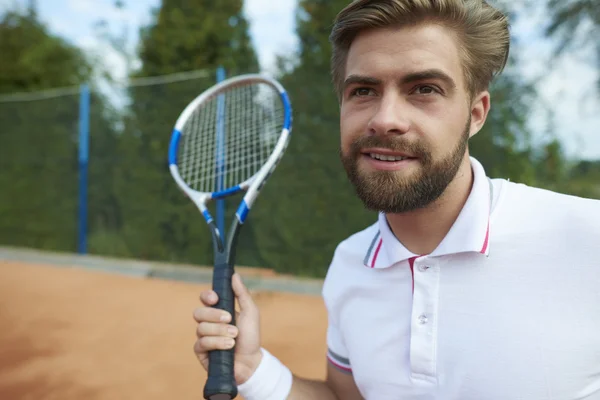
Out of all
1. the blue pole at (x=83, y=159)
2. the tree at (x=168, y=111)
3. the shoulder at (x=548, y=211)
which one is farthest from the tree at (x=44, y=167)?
the shoulder at (x=548, y=211)

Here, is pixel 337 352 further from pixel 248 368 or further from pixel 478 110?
pixel 478 110

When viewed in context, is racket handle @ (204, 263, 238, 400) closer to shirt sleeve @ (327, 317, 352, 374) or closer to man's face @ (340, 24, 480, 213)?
shirt sleeve @ (327, 317, 352, 374)

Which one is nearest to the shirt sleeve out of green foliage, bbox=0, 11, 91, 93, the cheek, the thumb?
the thumb

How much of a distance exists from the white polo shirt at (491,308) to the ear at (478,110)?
0.44 ft

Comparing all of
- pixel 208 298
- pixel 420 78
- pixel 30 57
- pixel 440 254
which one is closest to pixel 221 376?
pixel 208 298

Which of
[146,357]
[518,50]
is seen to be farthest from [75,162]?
[518,50]

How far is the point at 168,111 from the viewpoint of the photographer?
20.5 ft

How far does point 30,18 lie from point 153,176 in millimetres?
7959

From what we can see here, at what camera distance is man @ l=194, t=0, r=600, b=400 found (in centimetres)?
105

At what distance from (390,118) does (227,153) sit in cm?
141

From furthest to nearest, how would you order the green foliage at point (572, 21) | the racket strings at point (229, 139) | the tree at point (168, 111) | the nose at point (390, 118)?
the tree at point (168, 111)
the green foliage at point (572, 21)
the racket strings at point (229, 139)
the nose at point (390, 118)

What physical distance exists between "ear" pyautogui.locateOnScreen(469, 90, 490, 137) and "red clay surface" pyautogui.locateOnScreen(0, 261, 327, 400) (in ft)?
6.65

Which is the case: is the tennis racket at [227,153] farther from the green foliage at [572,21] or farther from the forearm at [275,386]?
the green foliage at [572,21]

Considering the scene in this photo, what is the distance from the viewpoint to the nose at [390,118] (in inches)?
45.1
